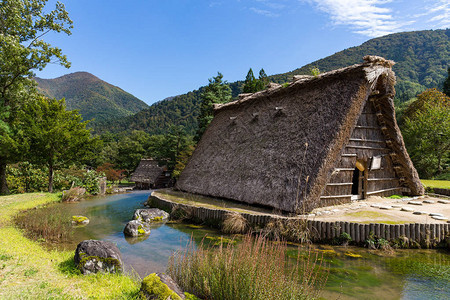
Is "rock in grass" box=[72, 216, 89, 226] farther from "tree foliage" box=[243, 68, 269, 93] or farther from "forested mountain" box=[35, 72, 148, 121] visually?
"forested mountain" box=[35, 72, 148, 121]

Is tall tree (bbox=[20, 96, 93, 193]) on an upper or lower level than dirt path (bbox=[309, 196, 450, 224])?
upper

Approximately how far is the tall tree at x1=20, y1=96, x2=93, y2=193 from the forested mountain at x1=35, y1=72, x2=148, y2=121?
98940 mm

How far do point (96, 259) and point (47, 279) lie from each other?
0.83 metres

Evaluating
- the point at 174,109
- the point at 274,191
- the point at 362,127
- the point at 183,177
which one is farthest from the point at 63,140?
the point at 174,109

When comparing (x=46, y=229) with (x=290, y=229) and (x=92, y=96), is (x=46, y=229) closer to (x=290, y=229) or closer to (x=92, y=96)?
(x=290, y=229)

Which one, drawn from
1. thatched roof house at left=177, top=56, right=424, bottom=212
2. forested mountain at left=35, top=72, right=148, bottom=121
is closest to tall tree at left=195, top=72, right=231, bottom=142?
thatched roof house at left=177, top=56, right=424, bottom=212

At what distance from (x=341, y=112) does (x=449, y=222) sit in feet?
15.3

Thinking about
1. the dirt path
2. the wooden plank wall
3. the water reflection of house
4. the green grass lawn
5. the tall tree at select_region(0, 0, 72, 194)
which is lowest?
the water reflection of house

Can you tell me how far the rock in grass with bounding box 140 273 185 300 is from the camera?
346 cm

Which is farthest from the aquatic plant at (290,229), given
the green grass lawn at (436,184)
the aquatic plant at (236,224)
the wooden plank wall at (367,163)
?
the green grass lawn at (436,184)

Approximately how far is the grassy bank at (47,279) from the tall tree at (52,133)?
1085 cm

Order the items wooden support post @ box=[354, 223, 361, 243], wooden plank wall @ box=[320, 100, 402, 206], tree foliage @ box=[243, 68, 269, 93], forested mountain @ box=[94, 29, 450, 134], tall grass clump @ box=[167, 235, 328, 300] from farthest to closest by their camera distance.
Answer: forested mountain @ box=[94, 29, 450, 134] → tree foliage @ box=[243, 68, 269, 93] → wooden plank wall @ box=[320, 100, 402, 206] → wooden support post @ box=[354, 223, 361, 243] → tall grass clump @ box=[167, 235, 328, 300]

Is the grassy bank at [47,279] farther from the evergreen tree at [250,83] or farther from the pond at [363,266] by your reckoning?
the evergreen tree at [250,83]

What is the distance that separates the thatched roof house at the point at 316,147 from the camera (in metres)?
8.92
